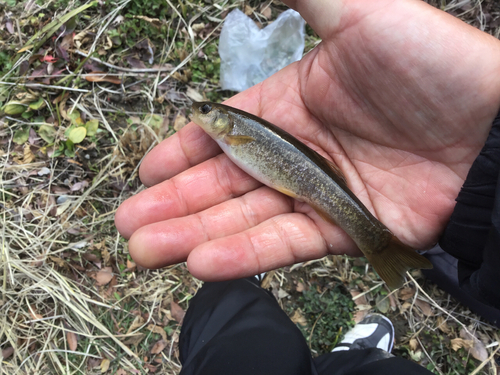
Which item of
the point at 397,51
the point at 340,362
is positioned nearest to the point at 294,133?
the point at 397,51

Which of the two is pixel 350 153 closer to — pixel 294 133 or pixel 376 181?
pixel 376 181

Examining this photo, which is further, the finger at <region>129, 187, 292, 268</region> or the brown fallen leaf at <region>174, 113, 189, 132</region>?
the brown fallen leaf at <region>174, 113, 189, 132</region>

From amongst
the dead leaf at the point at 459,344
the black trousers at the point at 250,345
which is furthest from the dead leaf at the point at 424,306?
the black trousers at the point at 250,345

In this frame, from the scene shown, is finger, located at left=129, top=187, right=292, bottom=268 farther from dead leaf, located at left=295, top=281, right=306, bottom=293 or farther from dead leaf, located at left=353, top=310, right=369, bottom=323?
dead leaf, located at left=353, top=310, right=369, bottom=323

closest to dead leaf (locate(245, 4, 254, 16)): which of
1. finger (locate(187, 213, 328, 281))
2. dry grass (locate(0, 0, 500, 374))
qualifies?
dry grass (locate(0, 0, 500, 374))

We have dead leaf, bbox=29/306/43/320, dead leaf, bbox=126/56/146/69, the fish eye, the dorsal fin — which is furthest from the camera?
dead leaf, bbox=126/56/146/69
